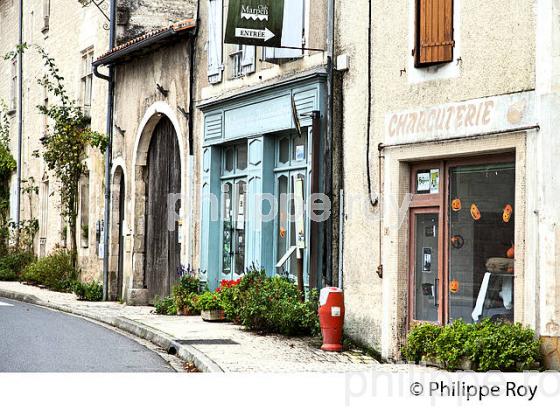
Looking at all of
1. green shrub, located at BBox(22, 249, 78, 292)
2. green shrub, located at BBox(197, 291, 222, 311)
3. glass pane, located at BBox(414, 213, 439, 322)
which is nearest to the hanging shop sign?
glass pane, located at BBox(414, 213, 439, 322)

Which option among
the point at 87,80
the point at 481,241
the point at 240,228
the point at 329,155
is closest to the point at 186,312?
the point at 240,228

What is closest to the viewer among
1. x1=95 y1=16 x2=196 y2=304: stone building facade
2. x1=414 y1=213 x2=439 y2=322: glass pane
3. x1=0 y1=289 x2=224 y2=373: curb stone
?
x1=0 y1=289 x2=224 y2=373: curb stone

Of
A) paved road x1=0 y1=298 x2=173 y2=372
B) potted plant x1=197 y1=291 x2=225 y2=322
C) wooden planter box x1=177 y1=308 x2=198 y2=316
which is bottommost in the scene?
paved road x1=0 y1=298 x2=173 y2=372

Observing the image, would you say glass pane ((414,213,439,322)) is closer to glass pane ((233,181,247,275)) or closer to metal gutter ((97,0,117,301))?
glass pane ((233,181,247,275))

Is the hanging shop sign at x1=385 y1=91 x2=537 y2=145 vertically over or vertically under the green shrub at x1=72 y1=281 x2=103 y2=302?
over

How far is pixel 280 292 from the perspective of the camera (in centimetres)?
1414

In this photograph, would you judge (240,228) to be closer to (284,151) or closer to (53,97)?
(284,151)

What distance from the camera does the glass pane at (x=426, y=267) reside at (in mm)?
12219

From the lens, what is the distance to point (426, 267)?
12398 mm

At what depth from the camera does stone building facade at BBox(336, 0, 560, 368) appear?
1034 cm

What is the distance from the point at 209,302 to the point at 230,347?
11.5ft

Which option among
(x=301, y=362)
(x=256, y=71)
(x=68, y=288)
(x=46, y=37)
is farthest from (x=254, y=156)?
(x=46, y=37)

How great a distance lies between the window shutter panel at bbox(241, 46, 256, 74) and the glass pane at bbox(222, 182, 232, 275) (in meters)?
2.05

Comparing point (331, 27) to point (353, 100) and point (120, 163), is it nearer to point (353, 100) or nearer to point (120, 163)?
point (353, 100)
